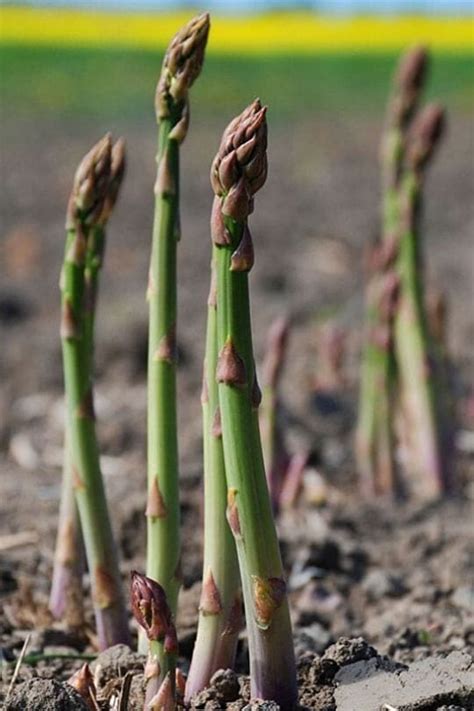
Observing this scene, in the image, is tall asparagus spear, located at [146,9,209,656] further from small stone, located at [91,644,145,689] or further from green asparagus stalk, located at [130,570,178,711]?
green asparagus stalk, located at [130,570,178,711]

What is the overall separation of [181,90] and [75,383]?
654mm

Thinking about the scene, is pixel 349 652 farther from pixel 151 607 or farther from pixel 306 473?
pixel 306 473

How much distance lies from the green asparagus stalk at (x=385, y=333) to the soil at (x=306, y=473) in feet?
0.47

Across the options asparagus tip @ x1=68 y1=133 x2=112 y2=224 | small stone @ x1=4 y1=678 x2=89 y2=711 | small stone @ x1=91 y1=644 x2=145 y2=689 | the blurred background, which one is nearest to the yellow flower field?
the blurred background

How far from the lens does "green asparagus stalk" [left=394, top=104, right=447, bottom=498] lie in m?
4.59

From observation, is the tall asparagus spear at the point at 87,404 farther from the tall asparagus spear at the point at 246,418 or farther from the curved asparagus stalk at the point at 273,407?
the curved asparagus stalk at the point at 273,407

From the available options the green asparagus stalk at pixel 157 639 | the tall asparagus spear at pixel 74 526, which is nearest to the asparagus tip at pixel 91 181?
the tall asparagus spear at pixel 74 526

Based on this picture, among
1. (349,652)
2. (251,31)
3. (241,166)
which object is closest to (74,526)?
(349,652)

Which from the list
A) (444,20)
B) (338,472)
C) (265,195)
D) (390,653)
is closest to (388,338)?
(338,472)

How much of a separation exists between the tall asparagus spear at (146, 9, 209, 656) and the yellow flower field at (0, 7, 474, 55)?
25.6m

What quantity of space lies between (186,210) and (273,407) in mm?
7532

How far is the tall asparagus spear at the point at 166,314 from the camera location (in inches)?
102

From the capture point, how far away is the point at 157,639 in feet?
7.68

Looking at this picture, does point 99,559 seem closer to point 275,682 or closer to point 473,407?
point 275,682
